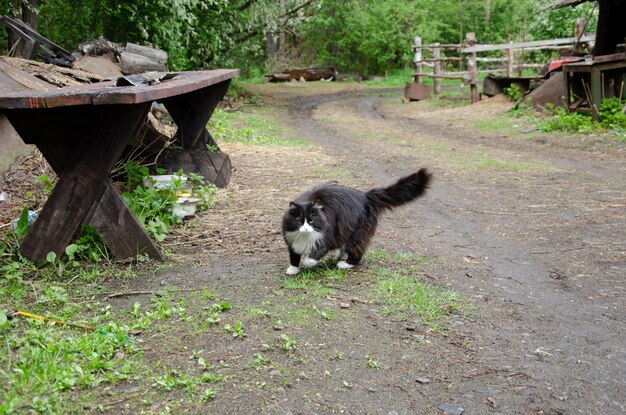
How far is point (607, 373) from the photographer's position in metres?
3.26

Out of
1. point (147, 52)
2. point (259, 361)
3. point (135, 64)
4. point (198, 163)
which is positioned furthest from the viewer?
point (147, 52)

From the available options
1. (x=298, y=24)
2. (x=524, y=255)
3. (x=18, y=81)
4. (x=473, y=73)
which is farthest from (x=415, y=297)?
(x=298, y=24)

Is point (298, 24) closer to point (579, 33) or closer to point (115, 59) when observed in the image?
point (579, 33)

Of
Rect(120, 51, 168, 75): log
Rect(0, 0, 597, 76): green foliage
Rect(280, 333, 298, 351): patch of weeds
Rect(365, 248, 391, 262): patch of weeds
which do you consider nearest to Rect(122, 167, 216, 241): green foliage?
Rect(365, 248, 391, 262): patch of weeds

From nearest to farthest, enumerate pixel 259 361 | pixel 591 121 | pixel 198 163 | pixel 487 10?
pixel 259 361
pixel 198 163
pixel 591 121
pixel 487 10

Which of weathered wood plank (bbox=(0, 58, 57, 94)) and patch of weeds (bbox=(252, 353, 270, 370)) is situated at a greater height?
weathered wood plank (bbox=(0, 58, 57, 94))

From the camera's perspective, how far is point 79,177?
435 centimetres

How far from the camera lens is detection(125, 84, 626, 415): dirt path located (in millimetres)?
3027

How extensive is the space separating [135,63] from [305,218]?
7751 millimetres

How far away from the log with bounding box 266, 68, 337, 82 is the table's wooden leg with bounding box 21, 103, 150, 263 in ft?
87.2

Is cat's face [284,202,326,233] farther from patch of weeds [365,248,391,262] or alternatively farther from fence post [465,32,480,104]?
fence post [465,32,480,104]

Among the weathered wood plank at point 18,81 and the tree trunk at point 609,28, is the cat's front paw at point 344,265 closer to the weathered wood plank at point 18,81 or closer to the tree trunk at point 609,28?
the weathered wood plank at point 18,81

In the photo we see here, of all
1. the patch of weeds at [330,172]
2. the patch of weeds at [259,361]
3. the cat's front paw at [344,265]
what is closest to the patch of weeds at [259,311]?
the patch of weeds at [259,361]

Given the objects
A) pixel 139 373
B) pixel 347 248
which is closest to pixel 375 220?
pixel 347 248
